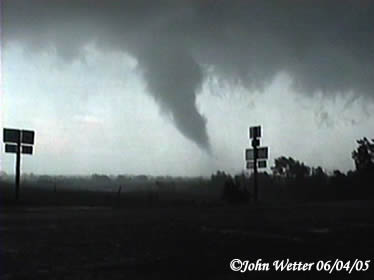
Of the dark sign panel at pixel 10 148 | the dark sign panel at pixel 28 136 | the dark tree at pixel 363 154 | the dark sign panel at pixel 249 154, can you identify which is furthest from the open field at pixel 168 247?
the dark tree at pixel 363 154

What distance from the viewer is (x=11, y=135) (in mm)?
27906

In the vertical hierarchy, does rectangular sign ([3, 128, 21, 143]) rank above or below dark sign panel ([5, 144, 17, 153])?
above

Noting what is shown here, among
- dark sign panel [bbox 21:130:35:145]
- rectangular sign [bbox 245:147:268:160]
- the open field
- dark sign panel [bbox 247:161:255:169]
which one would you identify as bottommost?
the open field

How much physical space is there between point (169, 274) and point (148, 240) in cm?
388

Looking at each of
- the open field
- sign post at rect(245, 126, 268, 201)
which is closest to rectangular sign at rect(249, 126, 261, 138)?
sign post at rect(245, 126, 268, 201)

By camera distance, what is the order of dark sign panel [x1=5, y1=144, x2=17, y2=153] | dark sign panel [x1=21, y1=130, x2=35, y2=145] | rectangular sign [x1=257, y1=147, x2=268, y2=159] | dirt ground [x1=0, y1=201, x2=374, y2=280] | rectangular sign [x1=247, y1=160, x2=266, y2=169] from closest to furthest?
1. dirt ground [x1=0, y1=201, x2=374, y2=280]
2. dark sign panel [x1=5, y1=144, x2=17, y2=153]
3. dark sign panel [x1=21, y1=130, x2=35, y2=145]
4. rectangular sign [x1=257, y1=147, x2=268, y2=159]
5. rectangular sign [x1=247, y1=160, x2=266, y2=169]

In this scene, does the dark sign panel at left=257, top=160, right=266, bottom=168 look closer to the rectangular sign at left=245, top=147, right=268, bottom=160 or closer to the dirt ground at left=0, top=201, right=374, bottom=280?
the rectangular sign at left=245, top=147, right=268, bottom=160

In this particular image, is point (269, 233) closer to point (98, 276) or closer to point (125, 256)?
point (125, 256)

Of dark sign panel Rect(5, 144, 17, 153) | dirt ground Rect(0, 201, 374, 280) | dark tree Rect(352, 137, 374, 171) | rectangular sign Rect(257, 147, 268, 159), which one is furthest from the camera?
dark tree Rect(352, 137, 374, 171)

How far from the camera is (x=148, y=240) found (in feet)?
38.2

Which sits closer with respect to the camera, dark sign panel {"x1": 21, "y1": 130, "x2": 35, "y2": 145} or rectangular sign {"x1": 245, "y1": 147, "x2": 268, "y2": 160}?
dark sign panel {"x1": 21, "y1": 130, "x2": 35, "y2": 145}

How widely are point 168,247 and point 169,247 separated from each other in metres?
0.02

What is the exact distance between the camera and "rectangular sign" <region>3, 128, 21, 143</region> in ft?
90.5

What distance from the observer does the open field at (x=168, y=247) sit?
796 cm
